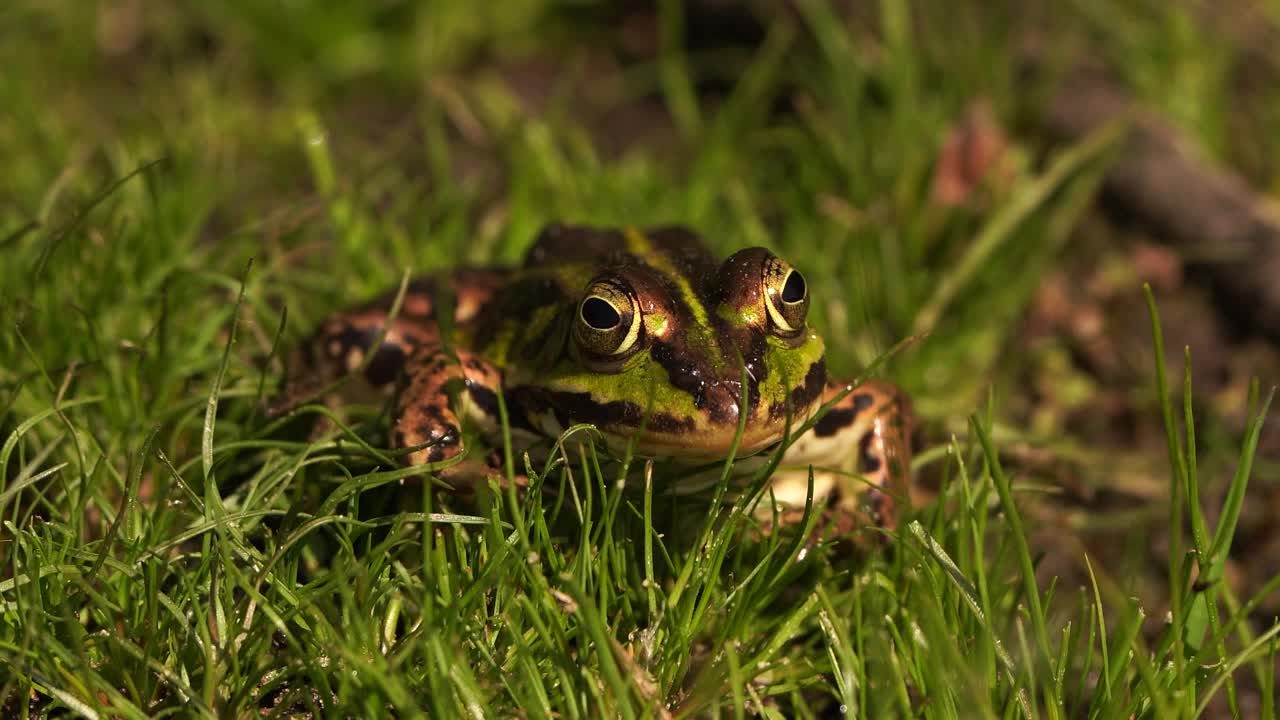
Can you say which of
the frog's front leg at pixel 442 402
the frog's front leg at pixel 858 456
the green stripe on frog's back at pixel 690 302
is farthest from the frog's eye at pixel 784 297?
the frog's front leg at pixel 442 402

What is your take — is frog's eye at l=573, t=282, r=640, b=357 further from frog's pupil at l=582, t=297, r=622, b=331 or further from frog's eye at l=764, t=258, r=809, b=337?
frog's eye at l=764, t=258, r=809, b=337

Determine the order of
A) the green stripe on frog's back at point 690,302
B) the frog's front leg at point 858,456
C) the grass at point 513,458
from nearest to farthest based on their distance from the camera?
the grass at point 513,458 < the green stripe on frog's back at point 690,302 < the frog's front leg at point 858,456

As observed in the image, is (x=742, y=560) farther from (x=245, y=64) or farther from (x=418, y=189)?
(x=245, y=64)

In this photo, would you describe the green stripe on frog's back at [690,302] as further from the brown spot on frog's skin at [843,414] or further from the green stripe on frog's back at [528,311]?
the brown spot on frog's skin at [843,414]

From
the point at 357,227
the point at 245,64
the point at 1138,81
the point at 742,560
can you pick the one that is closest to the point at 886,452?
the point at 742,560

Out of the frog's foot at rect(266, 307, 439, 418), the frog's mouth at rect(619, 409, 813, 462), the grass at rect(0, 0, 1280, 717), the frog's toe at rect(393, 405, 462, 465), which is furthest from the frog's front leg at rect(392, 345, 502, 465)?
the frog's mouth at rect(619, 409, 813, 462)

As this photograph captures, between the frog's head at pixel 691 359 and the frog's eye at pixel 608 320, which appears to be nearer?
the frog's head at pixel 691 359

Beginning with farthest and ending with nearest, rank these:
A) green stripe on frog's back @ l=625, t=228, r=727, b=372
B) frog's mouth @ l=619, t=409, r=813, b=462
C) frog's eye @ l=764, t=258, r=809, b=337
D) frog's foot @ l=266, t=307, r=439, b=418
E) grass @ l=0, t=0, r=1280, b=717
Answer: frog's foot @ l=266, t=307, r=439, b=418, frog's eye @ l=764, t=258, r=809, b=337, green stripe on frog's back @ l=625, t=228, r=727, b=372, frog's mouth @ l=619, t=409, r=813, b=462, grass @ l=0, t=0, r=1280, b=717
